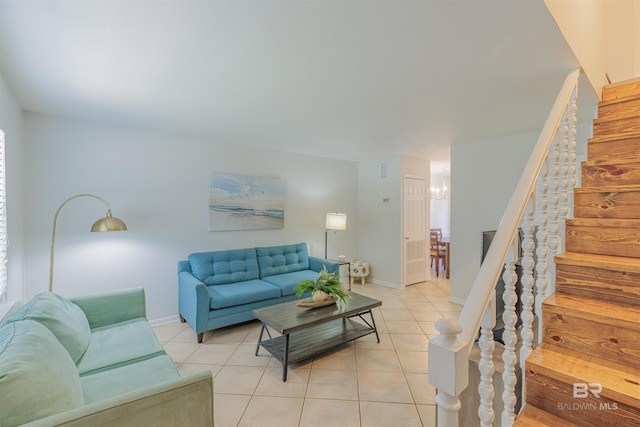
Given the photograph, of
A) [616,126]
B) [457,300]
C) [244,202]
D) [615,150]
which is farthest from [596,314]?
[244,202]

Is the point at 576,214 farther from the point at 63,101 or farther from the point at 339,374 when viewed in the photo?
the point at 63,101

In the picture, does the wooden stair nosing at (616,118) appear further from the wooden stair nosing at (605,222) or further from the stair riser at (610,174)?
the wooden stair nosing at (605,222)

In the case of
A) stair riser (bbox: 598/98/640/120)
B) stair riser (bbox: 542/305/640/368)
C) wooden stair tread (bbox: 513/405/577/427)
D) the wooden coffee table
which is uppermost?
stair riser (bbox: 598/98/640/120)

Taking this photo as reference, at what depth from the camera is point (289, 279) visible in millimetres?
3754

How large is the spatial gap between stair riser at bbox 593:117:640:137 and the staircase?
14 centimetres

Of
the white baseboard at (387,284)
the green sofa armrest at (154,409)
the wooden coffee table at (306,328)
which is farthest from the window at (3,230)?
the white baseboard at (387,284)

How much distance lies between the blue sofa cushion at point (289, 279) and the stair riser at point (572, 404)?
8.84 ft

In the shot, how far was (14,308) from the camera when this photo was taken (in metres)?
1.83

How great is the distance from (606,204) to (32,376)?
2828 mm

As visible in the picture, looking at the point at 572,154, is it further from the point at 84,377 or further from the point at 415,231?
the point at 415,231

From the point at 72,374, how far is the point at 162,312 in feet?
7.57

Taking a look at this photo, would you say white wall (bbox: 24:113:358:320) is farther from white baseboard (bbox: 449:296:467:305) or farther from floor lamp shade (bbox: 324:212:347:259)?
white baseboard (bbox: 449:296:467:305)

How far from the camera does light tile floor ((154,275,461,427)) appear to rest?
6.30 feet

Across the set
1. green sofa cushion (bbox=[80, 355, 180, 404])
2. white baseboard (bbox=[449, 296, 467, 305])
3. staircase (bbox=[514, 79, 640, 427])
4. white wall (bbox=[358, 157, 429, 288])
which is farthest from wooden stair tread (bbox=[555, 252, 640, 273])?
white wall (bbox=[358, 157, 429, 288])
